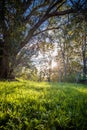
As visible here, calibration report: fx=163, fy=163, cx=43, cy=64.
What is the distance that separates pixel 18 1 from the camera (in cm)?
962

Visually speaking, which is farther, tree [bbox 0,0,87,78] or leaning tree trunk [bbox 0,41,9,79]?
leaning tree trunk [bbox 0,41,9,79]

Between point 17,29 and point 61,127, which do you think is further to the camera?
point 17,29

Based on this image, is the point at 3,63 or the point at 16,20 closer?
the point at 16,20

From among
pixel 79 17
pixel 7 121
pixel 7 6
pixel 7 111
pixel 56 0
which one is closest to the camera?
pixel 7 121

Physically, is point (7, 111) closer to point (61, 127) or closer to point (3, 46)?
point (61, 127)

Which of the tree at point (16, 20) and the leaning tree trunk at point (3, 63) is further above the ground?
the tree at point (16, 20)

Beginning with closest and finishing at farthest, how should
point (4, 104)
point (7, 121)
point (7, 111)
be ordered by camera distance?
point (7, 121) < point (7, 111) < point (4, 104)

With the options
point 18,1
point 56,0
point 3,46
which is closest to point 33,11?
point 56,0

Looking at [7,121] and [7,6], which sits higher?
[7,6]

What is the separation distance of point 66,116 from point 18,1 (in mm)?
8212

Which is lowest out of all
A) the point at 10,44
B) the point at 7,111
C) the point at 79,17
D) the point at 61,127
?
the point at 61,127

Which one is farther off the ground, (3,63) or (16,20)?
(16,20)

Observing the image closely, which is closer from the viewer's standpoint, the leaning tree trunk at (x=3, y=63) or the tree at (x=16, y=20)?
the tree at (x=16, y=20)

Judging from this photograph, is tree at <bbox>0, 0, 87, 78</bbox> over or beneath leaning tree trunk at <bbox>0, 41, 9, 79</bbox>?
over
